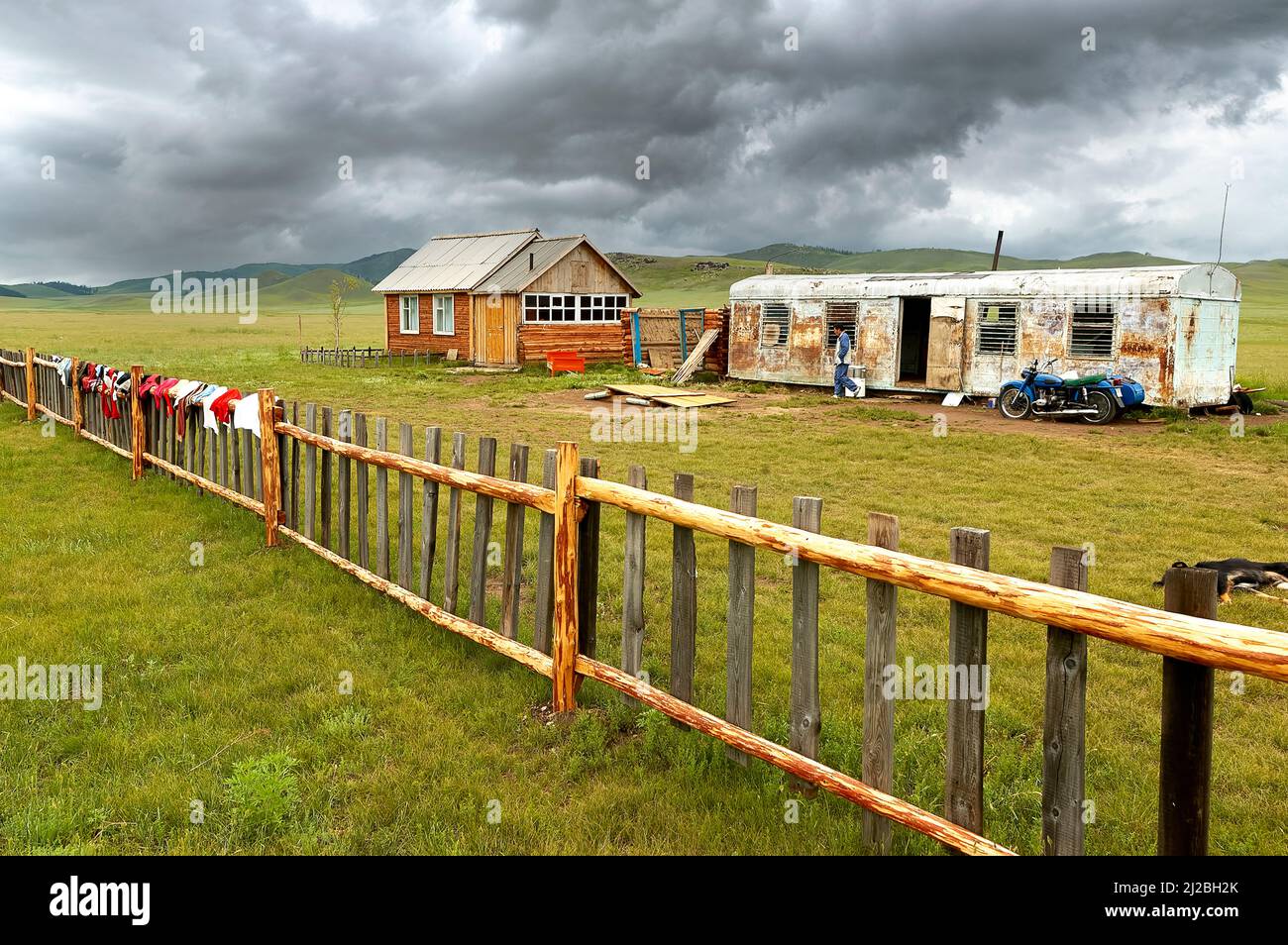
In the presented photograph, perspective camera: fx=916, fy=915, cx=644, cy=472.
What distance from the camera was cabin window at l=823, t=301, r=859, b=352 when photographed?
24234 mm

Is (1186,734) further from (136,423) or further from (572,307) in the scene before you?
(572,307)

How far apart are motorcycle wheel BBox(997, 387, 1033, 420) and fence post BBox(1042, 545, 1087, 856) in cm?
1778

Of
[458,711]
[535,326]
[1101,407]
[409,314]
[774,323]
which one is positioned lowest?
[458,711]

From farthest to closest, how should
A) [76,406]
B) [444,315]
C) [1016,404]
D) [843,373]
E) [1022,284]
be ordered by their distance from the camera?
[444,315] → [843,373] → [1022,284] → [1016,404] → [76,406]

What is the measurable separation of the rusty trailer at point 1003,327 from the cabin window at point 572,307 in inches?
349

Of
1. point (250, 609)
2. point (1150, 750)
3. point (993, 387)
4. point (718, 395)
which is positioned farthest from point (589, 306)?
point (1150, 750)

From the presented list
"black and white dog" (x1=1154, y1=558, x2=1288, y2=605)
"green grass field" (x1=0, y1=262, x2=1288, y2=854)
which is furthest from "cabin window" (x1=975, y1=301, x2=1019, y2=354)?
"black and white dog" (x1=1154, y1=558, x2=1288, y2=605)

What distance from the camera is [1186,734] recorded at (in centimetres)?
273

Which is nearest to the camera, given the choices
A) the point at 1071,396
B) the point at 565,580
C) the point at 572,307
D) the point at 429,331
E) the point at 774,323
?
the point at 565,580

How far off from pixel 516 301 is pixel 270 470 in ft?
84.0

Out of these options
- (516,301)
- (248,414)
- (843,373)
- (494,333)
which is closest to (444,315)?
(494,333)

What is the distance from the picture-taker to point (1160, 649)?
104 inches

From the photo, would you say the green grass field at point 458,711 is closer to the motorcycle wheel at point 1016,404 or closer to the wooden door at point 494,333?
the motorcycle wheel at point 1016,404
